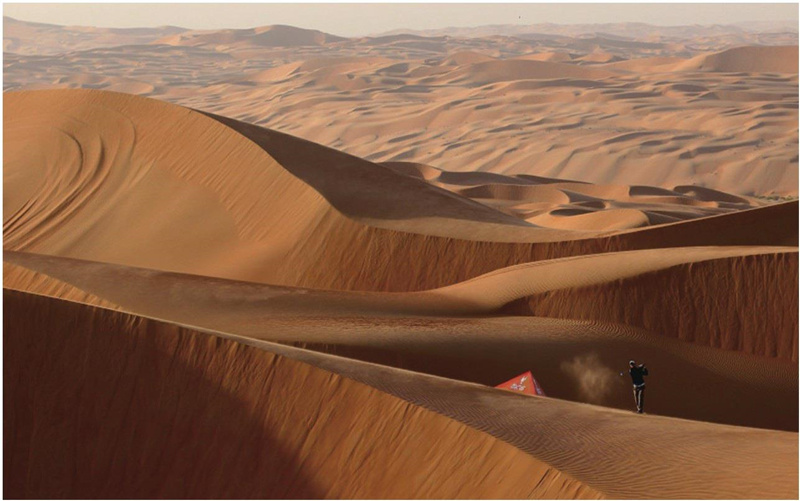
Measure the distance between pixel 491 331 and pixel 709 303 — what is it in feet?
12.0

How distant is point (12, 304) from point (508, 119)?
178 feet

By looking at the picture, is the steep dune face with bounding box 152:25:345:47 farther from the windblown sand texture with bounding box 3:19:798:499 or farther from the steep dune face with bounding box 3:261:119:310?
the steep dune face with bounding box 3:261:119:310

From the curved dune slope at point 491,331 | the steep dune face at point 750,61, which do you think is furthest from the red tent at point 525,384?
the steep dune face at point 750,61

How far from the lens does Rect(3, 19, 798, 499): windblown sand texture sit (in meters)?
9.63

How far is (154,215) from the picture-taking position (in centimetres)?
2538

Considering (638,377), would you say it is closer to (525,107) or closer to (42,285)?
(42,285)

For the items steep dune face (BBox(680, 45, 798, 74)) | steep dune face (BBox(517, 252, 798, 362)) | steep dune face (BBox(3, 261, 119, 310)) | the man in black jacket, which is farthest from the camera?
steep dune face (BBox(680, 45, 798, 74))

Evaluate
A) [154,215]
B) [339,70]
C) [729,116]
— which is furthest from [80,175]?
[339,70]

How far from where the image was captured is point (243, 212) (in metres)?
24.6

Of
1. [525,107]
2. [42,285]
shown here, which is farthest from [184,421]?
[525,107]

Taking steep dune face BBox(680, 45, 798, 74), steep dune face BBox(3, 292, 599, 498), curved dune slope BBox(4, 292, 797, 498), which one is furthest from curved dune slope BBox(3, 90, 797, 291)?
steep dune face BBox(680, 45, 798, 74)

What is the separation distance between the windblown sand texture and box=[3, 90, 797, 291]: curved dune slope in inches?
2.0

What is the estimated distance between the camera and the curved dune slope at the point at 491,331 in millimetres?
14805

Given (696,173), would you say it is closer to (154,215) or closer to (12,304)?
(154,215)
